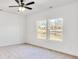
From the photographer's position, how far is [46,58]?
376 centimetres

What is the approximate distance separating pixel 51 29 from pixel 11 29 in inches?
127

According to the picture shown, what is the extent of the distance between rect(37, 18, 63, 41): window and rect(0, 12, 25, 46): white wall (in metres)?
1.75

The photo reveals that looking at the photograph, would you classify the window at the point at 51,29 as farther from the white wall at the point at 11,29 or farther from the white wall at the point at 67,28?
the white wall at the point at 11,29

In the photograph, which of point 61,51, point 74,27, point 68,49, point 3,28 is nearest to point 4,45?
point 3,28

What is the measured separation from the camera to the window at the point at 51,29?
485cm

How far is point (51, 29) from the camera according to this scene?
532cm

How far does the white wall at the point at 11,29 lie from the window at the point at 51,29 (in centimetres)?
175

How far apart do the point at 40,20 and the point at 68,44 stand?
267 centimetres

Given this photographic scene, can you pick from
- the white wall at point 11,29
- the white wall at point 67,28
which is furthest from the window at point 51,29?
the white wall at point 11,29

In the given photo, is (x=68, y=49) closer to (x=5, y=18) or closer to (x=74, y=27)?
(x=74, y=27)

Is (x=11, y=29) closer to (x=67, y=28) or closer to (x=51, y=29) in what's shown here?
(x=51, y=29)

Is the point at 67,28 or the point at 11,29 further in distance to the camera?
the point at 11,29

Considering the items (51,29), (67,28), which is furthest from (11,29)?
(67,28)

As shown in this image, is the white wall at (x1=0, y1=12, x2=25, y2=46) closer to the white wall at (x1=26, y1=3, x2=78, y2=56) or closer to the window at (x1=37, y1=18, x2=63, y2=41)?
the window at (x1=37, y1=18, x2=63, y2=41)
